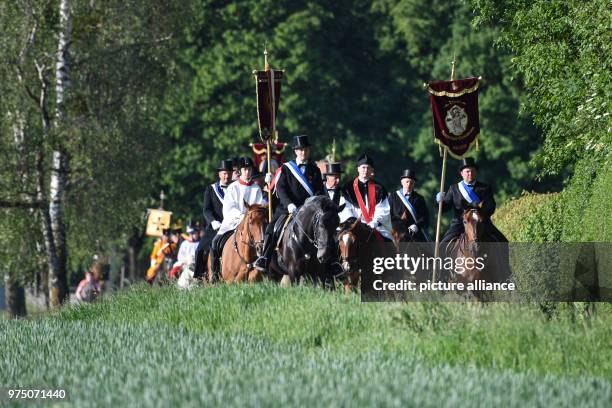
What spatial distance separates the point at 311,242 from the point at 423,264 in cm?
320

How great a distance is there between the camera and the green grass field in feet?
40.5

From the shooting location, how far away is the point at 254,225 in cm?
2486

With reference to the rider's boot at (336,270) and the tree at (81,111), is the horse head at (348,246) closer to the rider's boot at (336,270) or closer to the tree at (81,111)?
the rider's boot at (336,270)

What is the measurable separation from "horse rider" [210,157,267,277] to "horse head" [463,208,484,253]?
5.25 m

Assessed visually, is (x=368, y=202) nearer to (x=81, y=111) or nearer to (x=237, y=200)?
(x=237, y=200)

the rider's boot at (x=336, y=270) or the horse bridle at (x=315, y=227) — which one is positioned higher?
the horse bridle at (x=315, y=227)

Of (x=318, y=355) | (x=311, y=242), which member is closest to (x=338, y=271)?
(x=311, y=242)

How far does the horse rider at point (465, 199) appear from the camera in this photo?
22984mm

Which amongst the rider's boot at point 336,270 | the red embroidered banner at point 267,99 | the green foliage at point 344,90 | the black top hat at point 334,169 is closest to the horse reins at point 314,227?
the rider's boot at point 336,270

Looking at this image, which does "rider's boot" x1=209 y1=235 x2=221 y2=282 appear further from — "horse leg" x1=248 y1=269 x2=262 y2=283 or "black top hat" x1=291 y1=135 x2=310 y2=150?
"black top hat" x1=291 y1=135 x2=310 y2=150

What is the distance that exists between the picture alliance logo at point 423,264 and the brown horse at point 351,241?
A: 5.36 ft

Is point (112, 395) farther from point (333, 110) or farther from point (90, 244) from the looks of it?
point (333, 110)

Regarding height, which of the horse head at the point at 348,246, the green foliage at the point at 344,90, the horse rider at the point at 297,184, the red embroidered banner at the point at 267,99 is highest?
the green foliage at the point at 344,90

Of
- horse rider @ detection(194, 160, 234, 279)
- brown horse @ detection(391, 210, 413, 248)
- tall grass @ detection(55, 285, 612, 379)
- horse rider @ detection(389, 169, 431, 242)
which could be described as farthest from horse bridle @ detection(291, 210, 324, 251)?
horse rider @ detection(194, 160, 234, 279)
